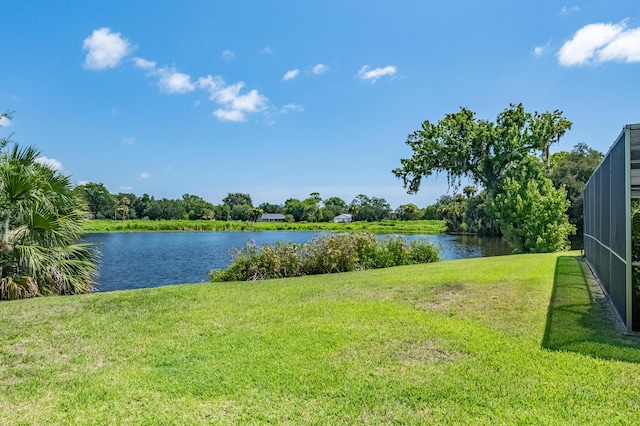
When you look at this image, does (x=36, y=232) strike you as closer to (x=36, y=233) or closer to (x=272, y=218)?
(x=36, y=233)

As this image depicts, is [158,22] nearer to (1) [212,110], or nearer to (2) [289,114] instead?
(1) [212,110]

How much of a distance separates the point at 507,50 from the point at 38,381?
1491cm

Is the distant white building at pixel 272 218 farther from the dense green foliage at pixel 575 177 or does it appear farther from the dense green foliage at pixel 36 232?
the dense green foliage at pixel 36 232

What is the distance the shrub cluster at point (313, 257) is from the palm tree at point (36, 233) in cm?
357

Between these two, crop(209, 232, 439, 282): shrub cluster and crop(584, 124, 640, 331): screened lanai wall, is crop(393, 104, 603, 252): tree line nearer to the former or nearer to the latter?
crop(209, 232, 439, 282): shrub cluster

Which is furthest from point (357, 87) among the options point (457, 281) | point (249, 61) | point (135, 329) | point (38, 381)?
point (38, 381)

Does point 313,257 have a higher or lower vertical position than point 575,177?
lower

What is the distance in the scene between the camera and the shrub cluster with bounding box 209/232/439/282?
1094 cm

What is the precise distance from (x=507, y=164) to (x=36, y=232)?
2278cm

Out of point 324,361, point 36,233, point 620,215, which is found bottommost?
point 324,361

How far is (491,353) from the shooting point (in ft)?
12.7

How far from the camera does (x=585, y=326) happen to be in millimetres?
4785

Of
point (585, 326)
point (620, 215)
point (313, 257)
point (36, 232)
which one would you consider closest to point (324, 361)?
point (585, 326)

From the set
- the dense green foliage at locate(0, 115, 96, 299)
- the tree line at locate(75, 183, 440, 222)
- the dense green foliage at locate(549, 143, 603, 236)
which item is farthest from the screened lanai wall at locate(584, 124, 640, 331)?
the tree line at locate(75, 183, 440, 222)
